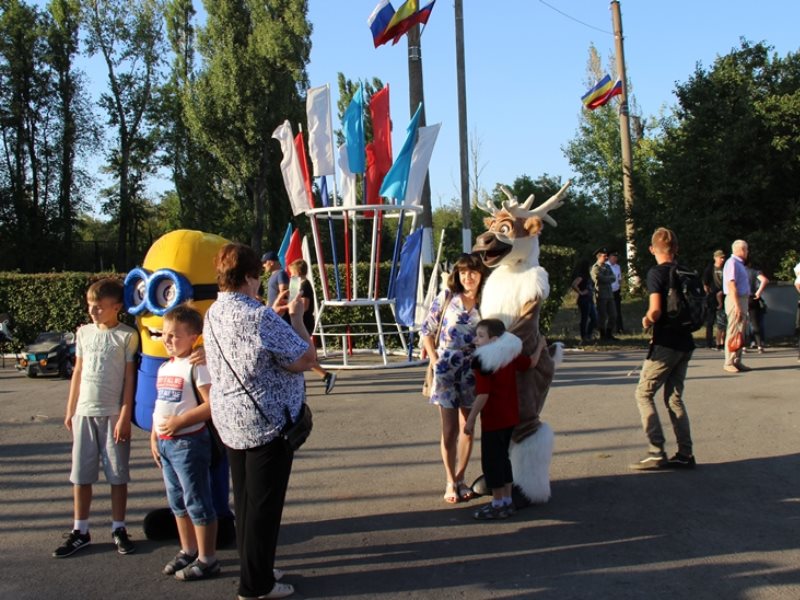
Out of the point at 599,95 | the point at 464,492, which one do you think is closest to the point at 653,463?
the point at 464,492

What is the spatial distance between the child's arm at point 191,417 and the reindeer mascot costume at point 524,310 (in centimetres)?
223

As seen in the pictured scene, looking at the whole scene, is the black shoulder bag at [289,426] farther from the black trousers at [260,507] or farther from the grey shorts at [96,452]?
the grey shorts at [96,452]

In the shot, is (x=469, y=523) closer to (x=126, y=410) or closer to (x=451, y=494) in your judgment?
(x=451, y=494)

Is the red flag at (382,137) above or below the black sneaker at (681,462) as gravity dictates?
above

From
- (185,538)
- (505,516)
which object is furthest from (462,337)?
(185,538)

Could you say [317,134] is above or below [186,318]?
above

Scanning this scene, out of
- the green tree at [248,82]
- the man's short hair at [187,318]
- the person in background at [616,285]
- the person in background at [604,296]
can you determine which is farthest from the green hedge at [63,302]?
the green tree at [248,82]

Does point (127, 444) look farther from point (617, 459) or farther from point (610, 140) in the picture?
point (610, 140)

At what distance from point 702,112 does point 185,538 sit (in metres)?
17.9

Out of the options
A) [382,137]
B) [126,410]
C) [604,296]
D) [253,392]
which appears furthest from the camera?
[604,296]

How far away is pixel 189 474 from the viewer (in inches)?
161

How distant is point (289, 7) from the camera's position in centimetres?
3047

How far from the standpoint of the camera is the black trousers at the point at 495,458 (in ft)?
16.5

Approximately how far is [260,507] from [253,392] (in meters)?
0.56
